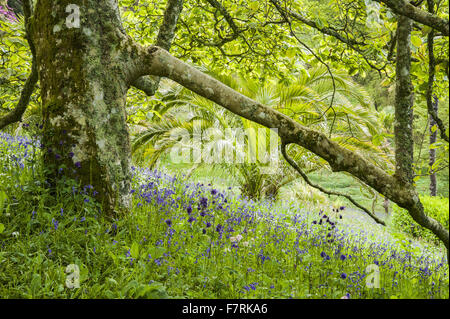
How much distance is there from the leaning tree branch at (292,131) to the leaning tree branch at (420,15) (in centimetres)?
102

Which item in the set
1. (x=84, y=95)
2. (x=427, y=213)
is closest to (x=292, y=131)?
(x=84, y=95)

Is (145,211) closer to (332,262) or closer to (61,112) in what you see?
(61,112)

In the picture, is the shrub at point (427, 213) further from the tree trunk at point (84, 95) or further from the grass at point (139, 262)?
the tree trunk at point (84, 95)

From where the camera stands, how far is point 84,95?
2.74 m

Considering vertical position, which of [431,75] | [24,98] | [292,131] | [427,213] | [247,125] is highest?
[247,125]

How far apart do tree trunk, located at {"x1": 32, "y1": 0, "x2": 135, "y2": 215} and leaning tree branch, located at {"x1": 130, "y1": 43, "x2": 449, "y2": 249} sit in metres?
0.27

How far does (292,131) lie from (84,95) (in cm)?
179

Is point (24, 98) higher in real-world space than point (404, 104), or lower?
higher

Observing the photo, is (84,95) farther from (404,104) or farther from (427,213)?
(427,213)

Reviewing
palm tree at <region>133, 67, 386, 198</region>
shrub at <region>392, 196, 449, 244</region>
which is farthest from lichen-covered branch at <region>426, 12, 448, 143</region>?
shrub at <region>392, 196, 449, 244</region>

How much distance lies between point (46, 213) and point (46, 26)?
5.45 feet

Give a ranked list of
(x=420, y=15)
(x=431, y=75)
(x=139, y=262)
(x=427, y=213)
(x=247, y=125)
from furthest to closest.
→ (x=427, y=213) < (x=247, y=125) < (x=139, y=262) < (x=431, y=75) < (x=420, y=15)
